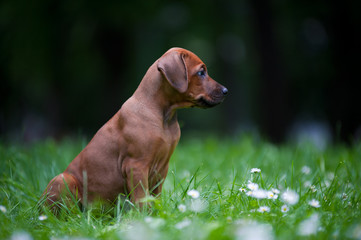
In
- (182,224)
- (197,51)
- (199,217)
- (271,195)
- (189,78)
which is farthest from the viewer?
(197,51)

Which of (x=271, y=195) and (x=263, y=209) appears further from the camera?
(x=271, y=195)

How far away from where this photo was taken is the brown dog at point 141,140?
291cm

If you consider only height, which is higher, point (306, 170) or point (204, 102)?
point (204, 102)

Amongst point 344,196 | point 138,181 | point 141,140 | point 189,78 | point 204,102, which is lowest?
point 344,196

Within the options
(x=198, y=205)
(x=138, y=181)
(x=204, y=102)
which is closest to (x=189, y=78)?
(x=204, y=102)

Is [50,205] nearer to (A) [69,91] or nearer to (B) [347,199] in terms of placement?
(B) [347,199]

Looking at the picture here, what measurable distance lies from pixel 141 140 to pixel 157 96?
17.0 inches

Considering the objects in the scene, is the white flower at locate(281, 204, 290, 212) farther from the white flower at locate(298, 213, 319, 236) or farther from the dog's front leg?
the dog's front leg

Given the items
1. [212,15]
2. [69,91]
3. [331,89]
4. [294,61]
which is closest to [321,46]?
[294,61]

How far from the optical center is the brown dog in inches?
114

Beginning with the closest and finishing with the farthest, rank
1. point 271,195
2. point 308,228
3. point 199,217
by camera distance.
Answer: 1. point 308,228
2. point 199,217
3. point 271,195

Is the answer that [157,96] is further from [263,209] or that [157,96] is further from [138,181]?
[263,209]

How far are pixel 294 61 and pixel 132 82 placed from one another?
631cm

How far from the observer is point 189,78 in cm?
316
